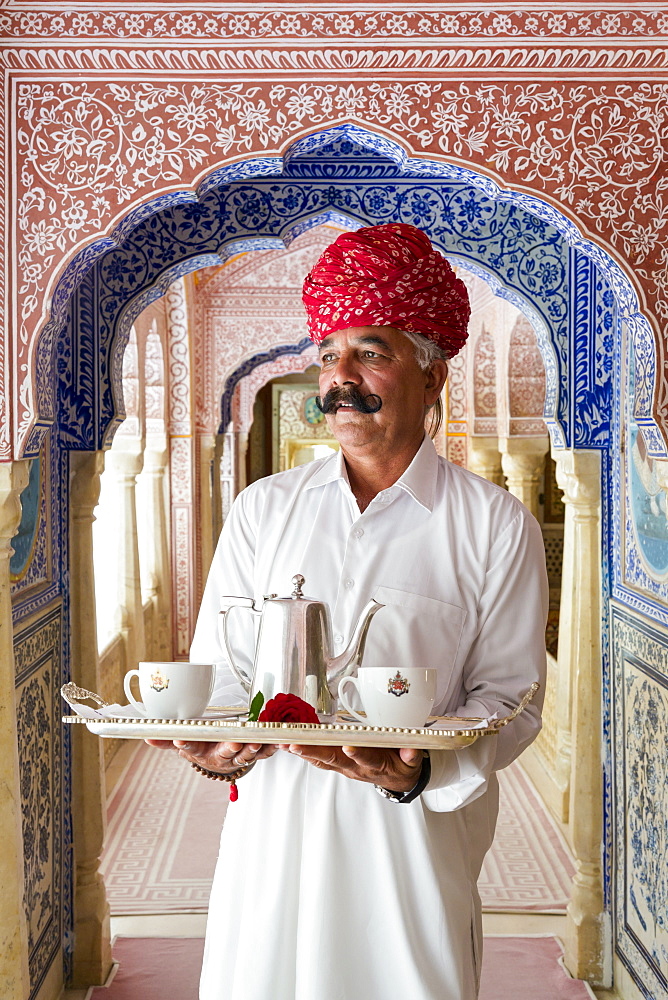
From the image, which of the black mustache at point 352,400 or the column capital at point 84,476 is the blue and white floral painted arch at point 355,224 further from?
the black mustache at point 352,400

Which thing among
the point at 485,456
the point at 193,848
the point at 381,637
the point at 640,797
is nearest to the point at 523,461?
the point at 485,456

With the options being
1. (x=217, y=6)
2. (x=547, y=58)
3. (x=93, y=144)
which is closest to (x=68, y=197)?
(x=93, y=144)

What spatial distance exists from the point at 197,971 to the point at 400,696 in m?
2.66

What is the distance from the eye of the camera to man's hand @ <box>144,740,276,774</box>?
1524 mm

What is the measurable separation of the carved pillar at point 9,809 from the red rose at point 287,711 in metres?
1.35

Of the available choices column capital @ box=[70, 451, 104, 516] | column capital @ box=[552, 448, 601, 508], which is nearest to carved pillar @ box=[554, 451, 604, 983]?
column capital @ box=[552, 448, 601, 508]

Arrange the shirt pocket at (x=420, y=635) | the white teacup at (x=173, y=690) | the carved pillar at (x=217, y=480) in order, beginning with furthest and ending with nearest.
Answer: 1. the carved pillar at (x=217, y=480)
2. the shirt pocket at (x=420, y=635)
3. the white teacup at (x=173, y=690)

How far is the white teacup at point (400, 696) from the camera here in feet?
4.95

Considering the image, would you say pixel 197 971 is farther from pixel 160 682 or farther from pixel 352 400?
pixel 352 400

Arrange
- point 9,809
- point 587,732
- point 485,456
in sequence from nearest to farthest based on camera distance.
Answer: point 9,809 < point 587,732 < point 485,456

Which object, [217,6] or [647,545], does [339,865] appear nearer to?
[647,545]

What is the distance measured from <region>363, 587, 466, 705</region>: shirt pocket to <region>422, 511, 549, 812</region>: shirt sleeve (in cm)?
4

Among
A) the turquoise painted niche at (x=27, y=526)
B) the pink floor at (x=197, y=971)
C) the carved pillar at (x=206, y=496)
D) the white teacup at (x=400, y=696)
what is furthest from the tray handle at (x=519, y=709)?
the carved pillar at (x=206, y=496)

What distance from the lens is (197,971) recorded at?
3678 mm
